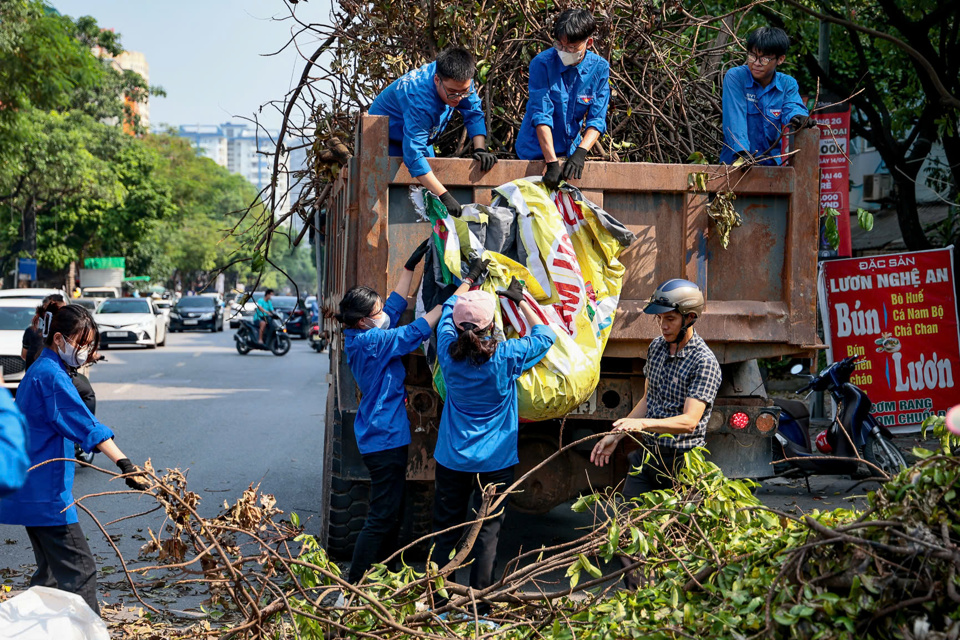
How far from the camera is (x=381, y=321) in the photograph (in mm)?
4719

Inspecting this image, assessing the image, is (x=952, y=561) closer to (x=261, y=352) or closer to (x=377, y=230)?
(x=377, y=230)

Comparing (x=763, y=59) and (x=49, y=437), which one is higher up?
(x=763, y=59)

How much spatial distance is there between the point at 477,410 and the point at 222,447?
6554mm

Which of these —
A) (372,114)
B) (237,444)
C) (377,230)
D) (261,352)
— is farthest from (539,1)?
(261,352)

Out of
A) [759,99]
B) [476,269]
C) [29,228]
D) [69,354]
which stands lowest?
[69,354]

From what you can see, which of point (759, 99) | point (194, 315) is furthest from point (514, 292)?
point (194, 315)

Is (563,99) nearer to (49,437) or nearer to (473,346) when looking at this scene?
(473,346)

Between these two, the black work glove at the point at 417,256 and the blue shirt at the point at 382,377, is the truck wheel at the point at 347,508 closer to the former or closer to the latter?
the blue shirt at the point at 382,377

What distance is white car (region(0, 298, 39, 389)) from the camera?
1173 centimetres

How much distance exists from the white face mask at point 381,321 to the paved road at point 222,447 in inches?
65.7

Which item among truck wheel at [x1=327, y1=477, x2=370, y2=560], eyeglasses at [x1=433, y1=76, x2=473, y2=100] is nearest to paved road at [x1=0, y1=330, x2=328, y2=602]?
truck wheel at [x1=327, y1=477, x2=370, y2=560]

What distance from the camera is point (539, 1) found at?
6.12m

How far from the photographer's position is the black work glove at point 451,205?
187 inches

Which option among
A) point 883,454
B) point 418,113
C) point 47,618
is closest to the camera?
point 47,618
